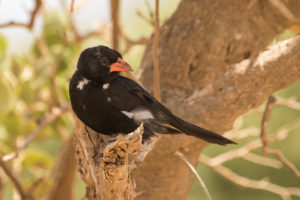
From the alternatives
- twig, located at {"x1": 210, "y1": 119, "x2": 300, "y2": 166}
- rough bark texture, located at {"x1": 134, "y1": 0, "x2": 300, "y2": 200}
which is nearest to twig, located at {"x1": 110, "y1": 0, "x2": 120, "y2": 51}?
rough bark texture, located at {"x1": 134, "y1": 0, "x2": 300, "y2": 200}

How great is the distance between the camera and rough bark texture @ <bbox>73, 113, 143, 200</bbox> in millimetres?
1685

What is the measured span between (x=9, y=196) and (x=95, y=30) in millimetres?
5566

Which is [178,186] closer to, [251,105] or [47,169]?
[251,105]

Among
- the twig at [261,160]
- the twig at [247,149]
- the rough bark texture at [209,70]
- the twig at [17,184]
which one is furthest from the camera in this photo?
the twig at [247,149]

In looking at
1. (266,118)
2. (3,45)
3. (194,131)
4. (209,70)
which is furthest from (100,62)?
(3,45)

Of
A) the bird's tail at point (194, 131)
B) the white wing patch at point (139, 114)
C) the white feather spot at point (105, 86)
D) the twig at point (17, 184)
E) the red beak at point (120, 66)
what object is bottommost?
the twig at point (17, 184)

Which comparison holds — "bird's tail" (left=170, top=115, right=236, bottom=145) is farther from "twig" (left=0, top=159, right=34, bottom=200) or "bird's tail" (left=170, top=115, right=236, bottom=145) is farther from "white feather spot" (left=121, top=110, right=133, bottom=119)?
"twig" (left=0, top=159, right=34, bottom=200)

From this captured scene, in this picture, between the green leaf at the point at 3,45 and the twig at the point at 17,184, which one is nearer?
the twig at the point at 17,184

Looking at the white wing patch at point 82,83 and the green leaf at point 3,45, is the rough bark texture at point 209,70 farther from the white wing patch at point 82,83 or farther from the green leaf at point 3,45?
the green leaf at point 3,45

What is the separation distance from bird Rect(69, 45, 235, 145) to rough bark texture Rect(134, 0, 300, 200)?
0.93ft

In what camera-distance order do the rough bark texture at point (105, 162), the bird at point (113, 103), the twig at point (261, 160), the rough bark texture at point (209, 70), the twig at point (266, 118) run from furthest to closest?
the twig at point (261, 160)
the twig at point (266, 118)
the rough bark texture at point (209, 70)
the bird at point (113, 103)
the rough bark texture at point (105, 162)

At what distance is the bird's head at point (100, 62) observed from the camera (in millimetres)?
2146

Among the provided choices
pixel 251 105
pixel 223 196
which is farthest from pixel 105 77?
pixel 223 196

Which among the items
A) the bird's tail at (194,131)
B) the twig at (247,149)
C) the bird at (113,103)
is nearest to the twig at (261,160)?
the twig at (247,149)
